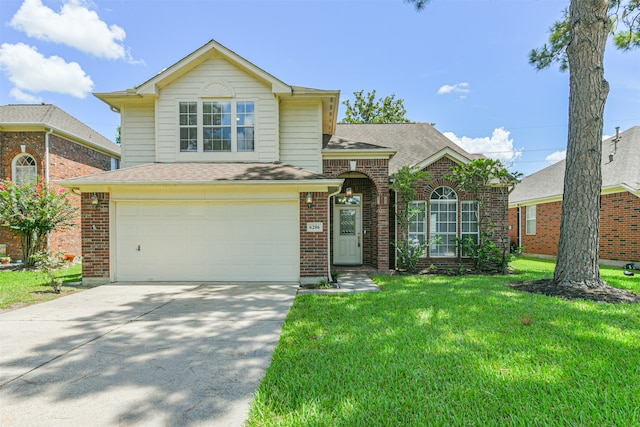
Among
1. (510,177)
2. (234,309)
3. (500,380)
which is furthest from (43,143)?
(510,177)

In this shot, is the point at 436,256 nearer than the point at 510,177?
No

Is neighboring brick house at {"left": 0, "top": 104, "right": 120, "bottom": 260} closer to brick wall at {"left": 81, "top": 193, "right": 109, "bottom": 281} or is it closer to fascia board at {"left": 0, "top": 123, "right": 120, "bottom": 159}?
fascia board at {"left": 0, "top": 123, "right": 120, "bottom": 159}

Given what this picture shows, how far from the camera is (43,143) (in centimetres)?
1208

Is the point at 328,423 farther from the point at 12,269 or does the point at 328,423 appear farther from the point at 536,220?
the point at 536,220

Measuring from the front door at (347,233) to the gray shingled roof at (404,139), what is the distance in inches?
80.9

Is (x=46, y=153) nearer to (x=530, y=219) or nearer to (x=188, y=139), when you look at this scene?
(x=188, y=139)

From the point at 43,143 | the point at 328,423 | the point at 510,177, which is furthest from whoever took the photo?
the point at 43,143

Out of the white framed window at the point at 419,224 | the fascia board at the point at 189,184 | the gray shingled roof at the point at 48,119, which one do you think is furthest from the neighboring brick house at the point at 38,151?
the white framed window at the point at 419,224

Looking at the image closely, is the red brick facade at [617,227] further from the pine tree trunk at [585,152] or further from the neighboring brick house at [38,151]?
the neighboring brick house at [38,151]

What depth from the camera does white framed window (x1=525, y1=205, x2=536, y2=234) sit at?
53.4 feet

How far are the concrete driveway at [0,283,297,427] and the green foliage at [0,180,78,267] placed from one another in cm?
648

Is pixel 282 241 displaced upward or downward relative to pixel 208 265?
upward

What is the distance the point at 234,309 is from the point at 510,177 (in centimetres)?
923

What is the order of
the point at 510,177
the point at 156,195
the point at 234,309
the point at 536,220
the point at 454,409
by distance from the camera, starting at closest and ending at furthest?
the point at 454,409
the point at 234,309
the point at 156,195
the point at 510,177
the point at 536,220
